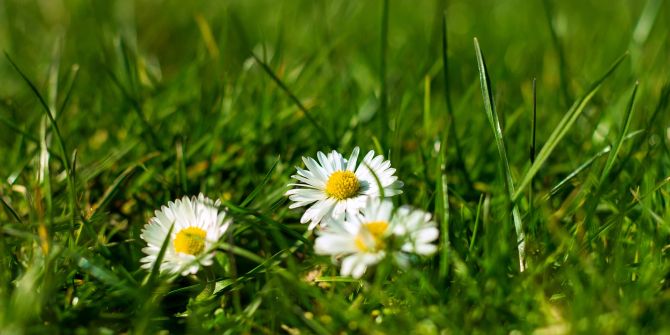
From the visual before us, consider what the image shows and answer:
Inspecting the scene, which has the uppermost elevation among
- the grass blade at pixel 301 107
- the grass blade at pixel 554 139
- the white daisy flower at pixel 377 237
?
the grass blade at pixel 301 107

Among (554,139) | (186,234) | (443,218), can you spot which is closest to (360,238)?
(443,218)

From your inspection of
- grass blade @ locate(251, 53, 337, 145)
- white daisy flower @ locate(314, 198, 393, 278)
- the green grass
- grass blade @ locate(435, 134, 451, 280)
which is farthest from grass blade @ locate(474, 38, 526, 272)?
grass blade @ locate(251, 53, 337, 145)

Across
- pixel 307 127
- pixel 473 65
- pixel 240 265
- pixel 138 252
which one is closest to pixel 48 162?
pixel 138 252

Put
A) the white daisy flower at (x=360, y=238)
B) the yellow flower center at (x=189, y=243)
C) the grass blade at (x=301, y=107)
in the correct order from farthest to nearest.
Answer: the grass blade at (x=301, y=107)
the yellow flower center at (x=189, y=243)
the white daisy flower at (x=360, y=238)

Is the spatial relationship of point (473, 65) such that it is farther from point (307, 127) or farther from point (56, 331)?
point (56, 331)

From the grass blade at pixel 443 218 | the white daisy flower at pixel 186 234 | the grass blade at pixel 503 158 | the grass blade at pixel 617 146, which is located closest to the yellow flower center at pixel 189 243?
the white daisy flower at pixel 186 234

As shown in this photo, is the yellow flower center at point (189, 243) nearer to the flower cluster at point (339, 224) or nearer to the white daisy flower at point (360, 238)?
the flower cluster at point (339, 224)
